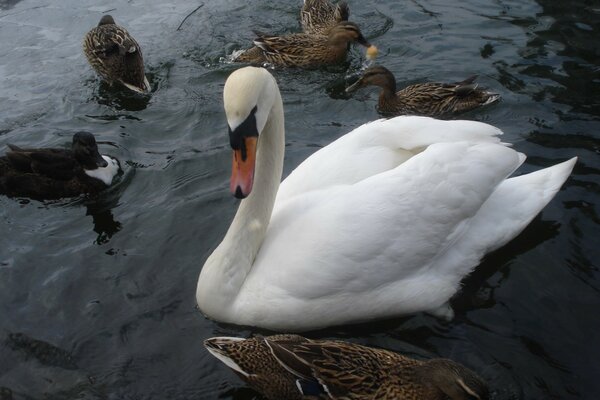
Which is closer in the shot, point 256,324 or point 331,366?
point 331,366

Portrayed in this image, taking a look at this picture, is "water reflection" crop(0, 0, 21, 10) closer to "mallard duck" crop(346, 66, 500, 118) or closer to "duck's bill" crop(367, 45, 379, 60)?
"duck's bill" crop(367, 45, 379, 60)

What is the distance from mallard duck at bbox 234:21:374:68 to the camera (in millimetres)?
9320

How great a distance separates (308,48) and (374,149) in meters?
4.53

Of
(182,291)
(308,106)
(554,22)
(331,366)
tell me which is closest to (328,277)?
(331,366)

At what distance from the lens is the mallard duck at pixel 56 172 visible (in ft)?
22.9

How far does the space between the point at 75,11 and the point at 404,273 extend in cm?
Result: 929

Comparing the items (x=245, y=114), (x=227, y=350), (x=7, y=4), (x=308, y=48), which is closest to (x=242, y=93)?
(x=245, y=114)

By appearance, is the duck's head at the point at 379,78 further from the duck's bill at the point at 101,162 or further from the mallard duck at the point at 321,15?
the duck's bill at the point at 101,162

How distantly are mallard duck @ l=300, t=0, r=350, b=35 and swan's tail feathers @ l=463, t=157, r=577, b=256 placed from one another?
17.4 ft

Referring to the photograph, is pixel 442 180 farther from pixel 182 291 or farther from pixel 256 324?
pixel 182 291

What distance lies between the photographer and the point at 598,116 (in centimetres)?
743

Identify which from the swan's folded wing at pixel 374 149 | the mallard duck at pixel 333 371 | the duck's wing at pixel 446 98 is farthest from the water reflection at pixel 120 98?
the mallard duck at pixel 333 371

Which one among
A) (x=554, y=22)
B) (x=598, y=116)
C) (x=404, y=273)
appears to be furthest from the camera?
(x=554, y=22)

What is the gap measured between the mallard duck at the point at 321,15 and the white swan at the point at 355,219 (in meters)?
5.27
